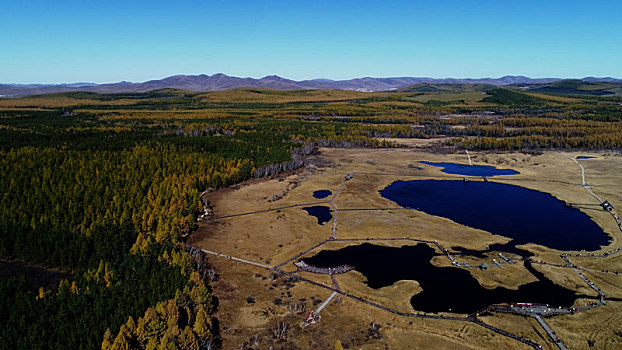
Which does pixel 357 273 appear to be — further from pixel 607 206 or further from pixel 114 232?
pixel 607 206

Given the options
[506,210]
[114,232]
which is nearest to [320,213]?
[114,232]

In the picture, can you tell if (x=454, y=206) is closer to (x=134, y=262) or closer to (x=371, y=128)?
(x=134, y=262)

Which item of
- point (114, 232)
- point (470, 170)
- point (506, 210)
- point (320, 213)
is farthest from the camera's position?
point (470, 170)

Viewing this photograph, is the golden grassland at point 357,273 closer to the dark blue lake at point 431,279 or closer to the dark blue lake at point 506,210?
the dark blue lake at point 431,279

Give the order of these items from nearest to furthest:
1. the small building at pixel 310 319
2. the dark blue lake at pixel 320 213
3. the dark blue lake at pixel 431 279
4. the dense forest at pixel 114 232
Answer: the dense forest at pixel 114 232 < the small building at pixel 310 319 < the dark blue lake at pixel 431 279 < the dark blue lake at pixel 320 213

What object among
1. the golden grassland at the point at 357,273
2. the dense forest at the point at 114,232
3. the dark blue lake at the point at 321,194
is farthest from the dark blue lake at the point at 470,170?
the dense forest at the point at 114,232
